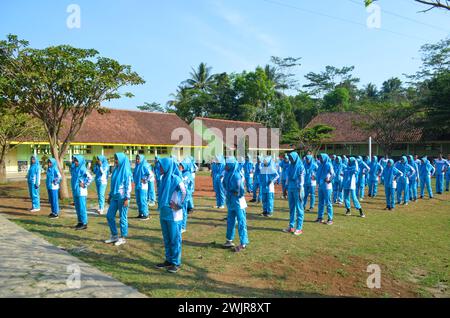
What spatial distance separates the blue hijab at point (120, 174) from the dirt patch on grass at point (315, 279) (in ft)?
9.68

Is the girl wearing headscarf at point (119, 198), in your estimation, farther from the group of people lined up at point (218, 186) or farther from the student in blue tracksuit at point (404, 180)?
the student in blue tracksuit at point (404, 180)

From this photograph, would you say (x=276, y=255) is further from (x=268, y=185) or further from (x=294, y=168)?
(x=268, y=185)

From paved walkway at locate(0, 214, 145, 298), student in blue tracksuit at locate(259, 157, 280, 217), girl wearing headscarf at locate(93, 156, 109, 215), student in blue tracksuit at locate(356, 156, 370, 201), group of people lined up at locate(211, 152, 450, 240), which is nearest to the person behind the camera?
paved walkway at locate(0, 214, 145, 298)

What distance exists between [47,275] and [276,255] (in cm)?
403

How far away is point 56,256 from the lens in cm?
682

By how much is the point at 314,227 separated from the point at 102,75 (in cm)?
1000

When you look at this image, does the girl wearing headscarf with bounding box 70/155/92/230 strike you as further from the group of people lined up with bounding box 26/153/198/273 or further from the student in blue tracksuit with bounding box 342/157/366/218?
A: the student in blue tracksuit with bounding box 342/157/366/218

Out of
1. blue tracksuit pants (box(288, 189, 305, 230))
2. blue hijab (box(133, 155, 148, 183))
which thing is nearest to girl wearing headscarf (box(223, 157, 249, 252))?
blue tracksuit pants (box(288, 189, 305, 230))

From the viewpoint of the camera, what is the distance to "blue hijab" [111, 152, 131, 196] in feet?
25.5

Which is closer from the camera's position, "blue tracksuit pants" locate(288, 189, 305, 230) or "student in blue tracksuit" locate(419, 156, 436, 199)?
"blue tracksuit pants" locate(288, 189, 305, 230)

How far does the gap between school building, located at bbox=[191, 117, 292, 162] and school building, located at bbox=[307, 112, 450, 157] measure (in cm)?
554

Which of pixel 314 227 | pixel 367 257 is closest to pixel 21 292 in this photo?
pixel 367 257
